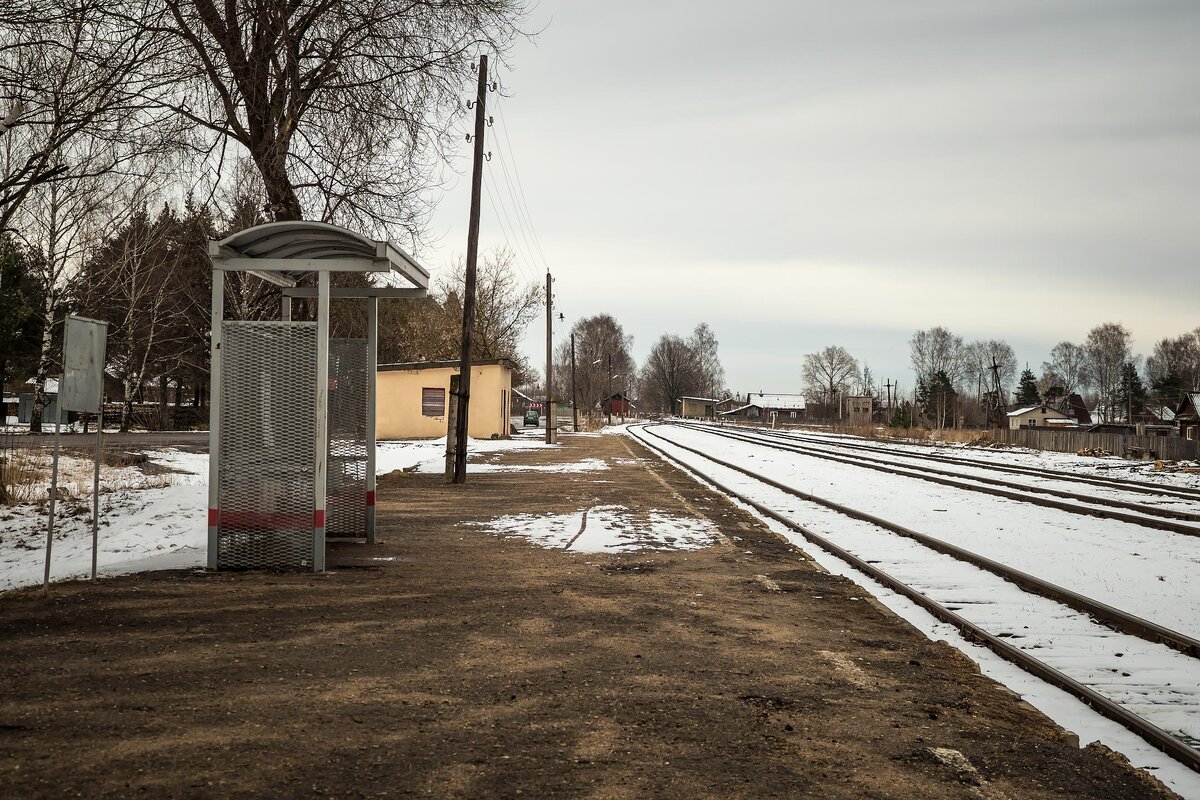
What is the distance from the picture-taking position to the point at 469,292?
19.8m

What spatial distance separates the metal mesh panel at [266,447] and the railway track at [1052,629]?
5.95 meters

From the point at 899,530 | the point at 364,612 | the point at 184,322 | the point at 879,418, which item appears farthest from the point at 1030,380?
the point at 364,612

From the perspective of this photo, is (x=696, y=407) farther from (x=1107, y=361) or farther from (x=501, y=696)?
(x=501, y=696)

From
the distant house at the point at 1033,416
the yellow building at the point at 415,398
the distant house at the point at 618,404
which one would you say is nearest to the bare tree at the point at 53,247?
the yellow building at the point at 415,398

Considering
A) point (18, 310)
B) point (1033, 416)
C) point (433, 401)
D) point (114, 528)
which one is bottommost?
point (114, 528)

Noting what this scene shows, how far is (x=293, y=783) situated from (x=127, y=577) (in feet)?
18.6

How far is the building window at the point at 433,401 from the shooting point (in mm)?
40844

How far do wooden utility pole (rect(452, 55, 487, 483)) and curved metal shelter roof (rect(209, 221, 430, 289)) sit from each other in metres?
9.29

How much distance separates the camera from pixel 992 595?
869 centimetres

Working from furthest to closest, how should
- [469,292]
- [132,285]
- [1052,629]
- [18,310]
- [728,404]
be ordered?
[728,404], [132,285], [18,310], [469,292], [1052,629]

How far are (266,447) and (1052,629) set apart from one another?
720 cm

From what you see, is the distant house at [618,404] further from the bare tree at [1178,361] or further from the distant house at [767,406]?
the bare tree at [1178,361]

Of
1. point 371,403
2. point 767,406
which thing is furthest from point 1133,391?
point 371,403

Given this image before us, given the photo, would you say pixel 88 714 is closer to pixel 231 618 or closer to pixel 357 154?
pixel 231 618
